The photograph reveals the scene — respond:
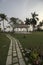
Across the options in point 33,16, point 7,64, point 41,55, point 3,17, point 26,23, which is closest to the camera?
point 7,64

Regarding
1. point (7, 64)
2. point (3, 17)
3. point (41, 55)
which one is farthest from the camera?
point (3, 17)

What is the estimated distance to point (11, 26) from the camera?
307 feet

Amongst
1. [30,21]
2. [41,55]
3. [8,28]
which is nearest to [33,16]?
[30,21]

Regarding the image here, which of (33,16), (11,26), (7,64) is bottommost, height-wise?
(7,64)

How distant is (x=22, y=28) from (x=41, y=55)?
87467 mm

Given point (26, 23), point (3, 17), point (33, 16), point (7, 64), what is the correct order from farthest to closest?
1. point (26, 23)
2. point (33, 16)
3. point (3, 17)
4. point (7, 64)

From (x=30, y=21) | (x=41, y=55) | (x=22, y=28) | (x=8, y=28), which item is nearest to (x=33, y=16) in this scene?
(x=30, y=21)

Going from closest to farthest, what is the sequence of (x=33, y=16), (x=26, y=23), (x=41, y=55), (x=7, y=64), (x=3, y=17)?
(x=7, y=64) < (x=41, y=55) < (x=3, y=17) < (x=33, y=16) < (x=26, y=23)

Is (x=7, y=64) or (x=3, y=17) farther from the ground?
(x=3, y=17)

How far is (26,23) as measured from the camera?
100312mm

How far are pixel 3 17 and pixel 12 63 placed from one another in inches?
2799

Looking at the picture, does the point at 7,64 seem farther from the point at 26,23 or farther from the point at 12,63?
the point at 26,23

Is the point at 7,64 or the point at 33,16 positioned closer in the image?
the point at 7,64

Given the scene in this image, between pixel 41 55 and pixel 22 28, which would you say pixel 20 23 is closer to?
pixel 22 28
